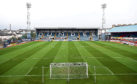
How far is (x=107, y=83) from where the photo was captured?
9438 millimetres

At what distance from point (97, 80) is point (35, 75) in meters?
5.81

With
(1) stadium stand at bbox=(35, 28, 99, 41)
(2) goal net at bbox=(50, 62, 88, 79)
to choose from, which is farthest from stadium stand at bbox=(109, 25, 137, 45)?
(2) goal net at bbox=(50, 62, 88, 79)

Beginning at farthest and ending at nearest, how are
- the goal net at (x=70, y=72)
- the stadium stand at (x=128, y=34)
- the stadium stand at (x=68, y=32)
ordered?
the stadium stand at (x=68, y=32) < the stadium stand at (x=128, y=34) < the goal net at (x=70, y=72)

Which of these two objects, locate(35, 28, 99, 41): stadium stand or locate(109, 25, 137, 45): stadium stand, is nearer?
locate(109, 25, 137, 45): stadium stand

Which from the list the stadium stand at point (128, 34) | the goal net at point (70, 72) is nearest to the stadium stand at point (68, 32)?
the stadium stand at point (128, 34)

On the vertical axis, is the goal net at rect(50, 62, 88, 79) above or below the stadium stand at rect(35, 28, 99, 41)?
below

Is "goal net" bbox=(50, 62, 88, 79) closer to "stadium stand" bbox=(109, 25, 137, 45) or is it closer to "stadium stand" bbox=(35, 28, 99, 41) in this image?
"stadium stand" bbox=(109, 25, 137, 45)

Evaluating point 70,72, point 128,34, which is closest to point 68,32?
point 128,34

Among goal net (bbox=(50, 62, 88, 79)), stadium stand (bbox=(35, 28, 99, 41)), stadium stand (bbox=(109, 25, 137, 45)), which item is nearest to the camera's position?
goal net (bbox=(50, 62, 88, 79))

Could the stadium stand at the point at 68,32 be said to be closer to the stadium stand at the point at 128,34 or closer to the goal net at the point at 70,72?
the stadium stand at the point at 128,34

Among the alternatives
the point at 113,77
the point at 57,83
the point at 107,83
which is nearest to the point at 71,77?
the point at 57,83

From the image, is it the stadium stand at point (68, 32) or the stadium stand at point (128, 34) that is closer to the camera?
the stadium stand at point (128, 34)

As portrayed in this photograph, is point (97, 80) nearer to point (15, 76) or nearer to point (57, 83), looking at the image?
point (57, 83)

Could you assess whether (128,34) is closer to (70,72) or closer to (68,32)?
(68,32)
